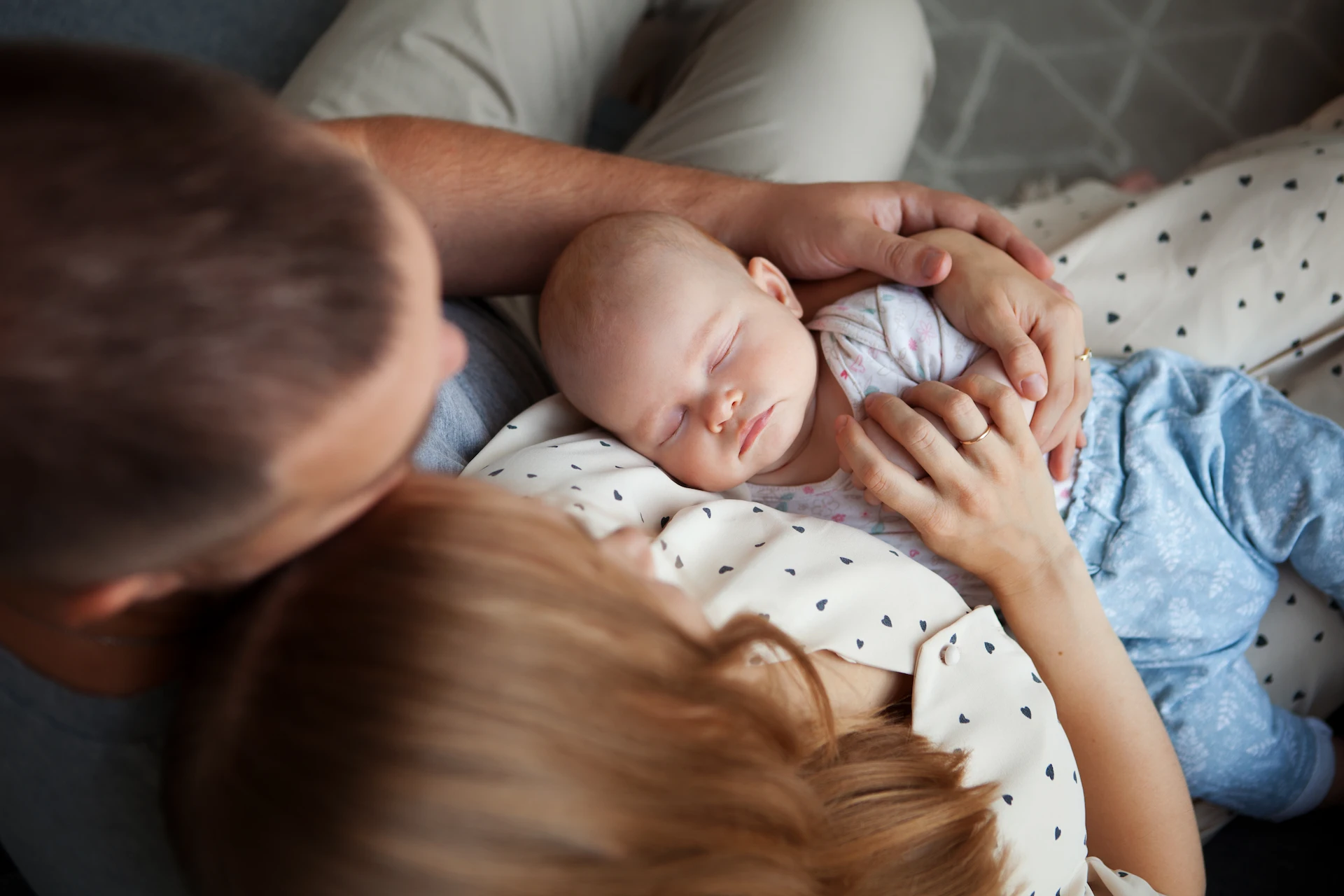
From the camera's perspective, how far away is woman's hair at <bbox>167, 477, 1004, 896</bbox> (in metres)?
0.50

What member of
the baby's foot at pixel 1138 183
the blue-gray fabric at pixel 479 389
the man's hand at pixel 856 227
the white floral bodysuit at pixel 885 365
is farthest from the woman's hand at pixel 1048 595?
the baby's foot at pixel 1138 183

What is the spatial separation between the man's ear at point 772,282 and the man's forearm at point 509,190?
118mm

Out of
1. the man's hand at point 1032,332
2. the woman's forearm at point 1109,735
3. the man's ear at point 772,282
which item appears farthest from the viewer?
the man's ear at point 772,282

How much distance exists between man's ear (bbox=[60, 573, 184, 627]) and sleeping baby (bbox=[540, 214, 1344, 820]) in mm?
687

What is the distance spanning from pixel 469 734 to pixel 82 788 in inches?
16.5

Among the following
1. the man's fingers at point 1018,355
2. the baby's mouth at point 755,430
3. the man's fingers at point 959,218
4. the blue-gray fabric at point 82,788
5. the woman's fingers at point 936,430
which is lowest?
the blue-gray fabric at point 82,788

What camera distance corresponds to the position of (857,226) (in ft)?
3.97

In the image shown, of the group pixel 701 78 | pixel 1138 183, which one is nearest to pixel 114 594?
pixel 701 78

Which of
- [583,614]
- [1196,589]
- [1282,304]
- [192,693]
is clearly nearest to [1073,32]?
[1282,304]

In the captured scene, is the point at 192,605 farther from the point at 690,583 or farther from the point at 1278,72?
the point at 1278,72

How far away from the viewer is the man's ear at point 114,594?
48 centimetres

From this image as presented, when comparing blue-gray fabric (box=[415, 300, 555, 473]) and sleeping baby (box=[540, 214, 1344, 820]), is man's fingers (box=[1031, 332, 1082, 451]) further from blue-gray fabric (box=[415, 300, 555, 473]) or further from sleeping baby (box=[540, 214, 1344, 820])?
blue-gray fabric (box=[415, 300, 555, 473])

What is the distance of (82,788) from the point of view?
0.70m

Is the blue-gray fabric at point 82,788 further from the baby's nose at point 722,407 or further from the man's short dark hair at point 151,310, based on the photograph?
the baby's nose at point 722,407
